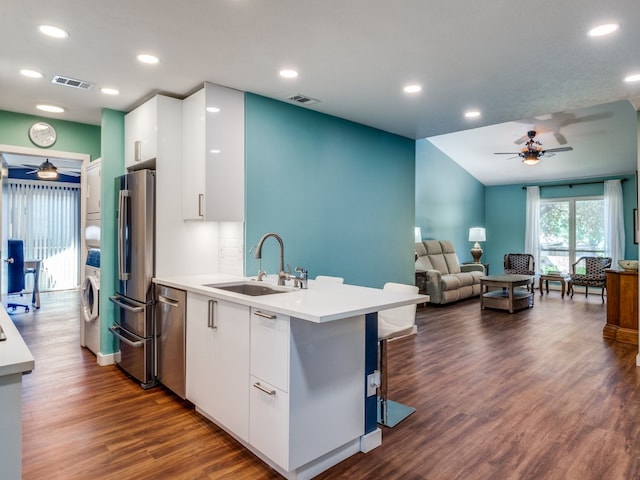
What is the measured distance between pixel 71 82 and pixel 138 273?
5.50 feet

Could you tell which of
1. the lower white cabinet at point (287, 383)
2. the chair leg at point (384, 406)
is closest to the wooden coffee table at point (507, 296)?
the chair leg at point (384, 406)

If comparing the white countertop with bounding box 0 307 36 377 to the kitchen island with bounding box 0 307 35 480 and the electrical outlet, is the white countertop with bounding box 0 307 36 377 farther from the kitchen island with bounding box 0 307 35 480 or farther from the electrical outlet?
the electrical outlet

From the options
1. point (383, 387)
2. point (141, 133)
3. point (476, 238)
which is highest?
point (141, 133)

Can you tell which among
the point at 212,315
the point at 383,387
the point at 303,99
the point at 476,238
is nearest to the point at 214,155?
the point at 303,99

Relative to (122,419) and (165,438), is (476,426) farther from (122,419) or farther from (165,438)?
(122,419)

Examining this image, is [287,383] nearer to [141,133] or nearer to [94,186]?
[141,133]

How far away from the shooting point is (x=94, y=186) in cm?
414

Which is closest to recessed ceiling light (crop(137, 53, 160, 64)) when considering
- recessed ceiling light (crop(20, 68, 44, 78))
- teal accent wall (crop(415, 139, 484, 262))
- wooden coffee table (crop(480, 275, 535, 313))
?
recessed ceiling light (crop(20, 68, 44, 78))

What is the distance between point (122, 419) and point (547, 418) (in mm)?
2923

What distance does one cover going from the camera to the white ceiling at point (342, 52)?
2.24m

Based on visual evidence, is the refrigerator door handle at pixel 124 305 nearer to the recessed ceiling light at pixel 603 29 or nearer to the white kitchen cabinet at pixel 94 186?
the white kitchen cabinet at pixel 94 186

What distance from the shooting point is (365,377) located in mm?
2352

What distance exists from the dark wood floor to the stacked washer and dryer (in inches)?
8.8

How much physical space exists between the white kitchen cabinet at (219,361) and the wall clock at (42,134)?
2804 mm
